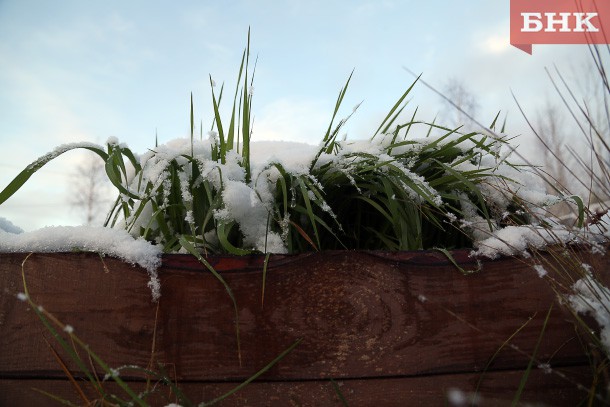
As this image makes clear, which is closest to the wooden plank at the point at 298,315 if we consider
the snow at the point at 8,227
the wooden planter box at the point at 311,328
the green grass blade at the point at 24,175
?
the wooden planter box at the point at 311,328

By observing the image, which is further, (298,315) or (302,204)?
(302,204)

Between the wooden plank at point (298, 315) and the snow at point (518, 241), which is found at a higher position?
the snow at point (518, 241)

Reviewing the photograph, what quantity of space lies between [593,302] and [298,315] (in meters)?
0.56

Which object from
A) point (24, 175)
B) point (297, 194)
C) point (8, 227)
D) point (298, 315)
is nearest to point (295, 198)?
point (297, 194)

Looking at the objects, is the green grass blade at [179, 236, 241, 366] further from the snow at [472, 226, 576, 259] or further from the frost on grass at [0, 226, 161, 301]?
the snow at [472, 226, 576, 259]

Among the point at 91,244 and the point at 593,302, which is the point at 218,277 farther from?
the point at 593,302

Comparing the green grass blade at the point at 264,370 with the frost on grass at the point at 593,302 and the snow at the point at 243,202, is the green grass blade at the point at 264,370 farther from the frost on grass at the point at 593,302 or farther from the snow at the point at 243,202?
the frost on grass at the point at 593,302

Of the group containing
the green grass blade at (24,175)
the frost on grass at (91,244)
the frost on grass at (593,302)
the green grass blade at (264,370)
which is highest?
the green grass blade at (24,175)

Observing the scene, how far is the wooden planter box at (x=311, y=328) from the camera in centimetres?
88

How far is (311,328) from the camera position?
88 cm

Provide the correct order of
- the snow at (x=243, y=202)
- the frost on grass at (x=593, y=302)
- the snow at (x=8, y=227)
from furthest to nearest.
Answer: the snow at (x=8, y=227) → the snow at (x=243, y=202) → the frost on grass at (x=593, y=302)

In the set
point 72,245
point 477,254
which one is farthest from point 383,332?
point 72,245

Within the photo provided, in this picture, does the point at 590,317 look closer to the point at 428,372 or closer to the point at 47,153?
the point at 428,372

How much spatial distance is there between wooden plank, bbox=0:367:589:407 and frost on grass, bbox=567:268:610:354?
116 mm
